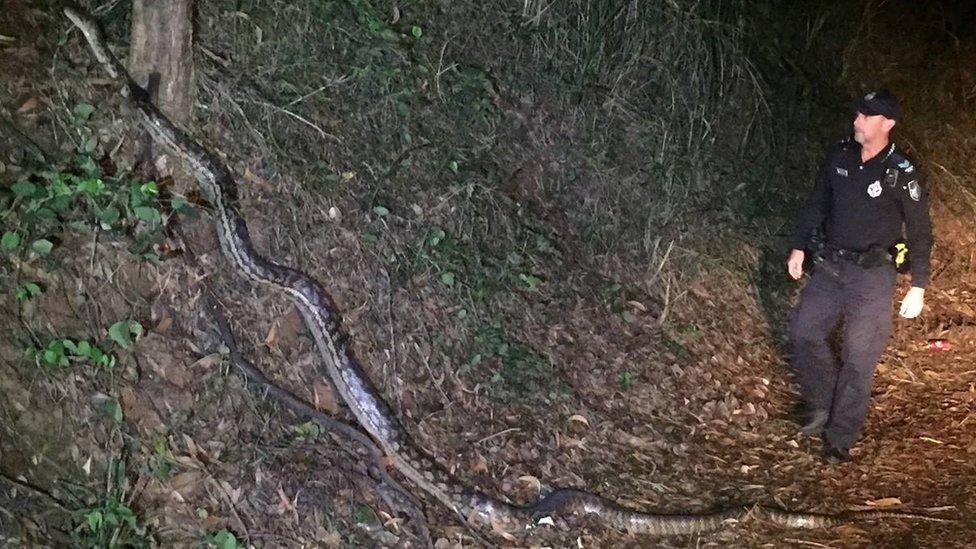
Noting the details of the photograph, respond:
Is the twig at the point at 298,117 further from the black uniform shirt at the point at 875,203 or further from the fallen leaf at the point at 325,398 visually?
the black uniform shirt at the point at 875,203

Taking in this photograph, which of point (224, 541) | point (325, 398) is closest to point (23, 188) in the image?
point (325, 398)

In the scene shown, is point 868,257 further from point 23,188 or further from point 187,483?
point 23,188

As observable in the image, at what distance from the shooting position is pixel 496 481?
5.52 meters

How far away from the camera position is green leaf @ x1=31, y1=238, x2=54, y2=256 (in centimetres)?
480

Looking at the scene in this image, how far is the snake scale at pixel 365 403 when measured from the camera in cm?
516

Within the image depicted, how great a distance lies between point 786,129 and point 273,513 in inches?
332

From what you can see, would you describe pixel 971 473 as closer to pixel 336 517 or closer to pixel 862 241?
pixel 862 241

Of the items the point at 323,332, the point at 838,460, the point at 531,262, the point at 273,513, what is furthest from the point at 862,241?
the point at 273,513

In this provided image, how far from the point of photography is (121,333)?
486cm

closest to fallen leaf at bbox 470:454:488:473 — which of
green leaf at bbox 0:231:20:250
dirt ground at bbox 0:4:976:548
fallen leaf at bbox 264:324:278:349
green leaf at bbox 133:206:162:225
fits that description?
dirt ground at bbox 0:4:976:548

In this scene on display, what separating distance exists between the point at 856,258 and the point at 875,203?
0.45 meters

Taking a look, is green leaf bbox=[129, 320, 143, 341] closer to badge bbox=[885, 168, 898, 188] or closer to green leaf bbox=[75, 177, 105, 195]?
green leaf bbox=[75, 177, 105, 195]

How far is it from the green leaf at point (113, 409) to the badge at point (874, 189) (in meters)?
5.58

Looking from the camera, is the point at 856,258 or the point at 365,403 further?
the point at 856,258
